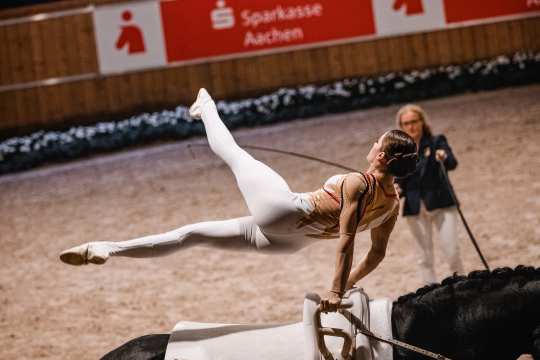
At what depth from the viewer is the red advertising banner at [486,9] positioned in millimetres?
10898

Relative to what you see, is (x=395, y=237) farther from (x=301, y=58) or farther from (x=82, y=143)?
(x=82, y=143)

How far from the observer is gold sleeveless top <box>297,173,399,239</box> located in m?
2.79

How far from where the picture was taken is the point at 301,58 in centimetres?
1110

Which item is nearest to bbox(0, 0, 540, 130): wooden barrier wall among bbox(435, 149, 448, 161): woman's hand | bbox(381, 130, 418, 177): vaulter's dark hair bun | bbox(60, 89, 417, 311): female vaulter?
bbox(435, 149, 448, 161): woman's hand

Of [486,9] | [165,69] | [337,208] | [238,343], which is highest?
[486,9]

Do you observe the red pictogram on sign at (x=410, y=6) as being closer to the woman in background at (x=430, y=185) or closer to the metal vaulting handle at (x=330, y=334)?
the woman in background at (x=430, y=185)

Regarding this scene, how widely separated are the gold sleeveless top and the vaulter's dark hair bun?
10cm

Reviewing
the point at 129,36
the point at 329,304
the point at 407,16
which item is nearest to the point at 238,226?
the point at 329,304

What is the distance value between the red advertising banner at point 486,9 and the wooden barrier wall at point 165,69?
18 centimetres

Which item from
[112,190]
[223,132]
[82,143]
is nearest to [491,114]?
[112,190]

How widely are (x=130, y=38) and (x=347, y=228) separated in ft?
28.6

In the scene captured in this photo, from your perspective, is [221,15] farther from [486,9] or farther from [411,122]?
[411,122]

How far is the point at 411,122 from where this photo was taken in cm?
495

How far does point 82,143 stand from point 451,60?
243 inches
